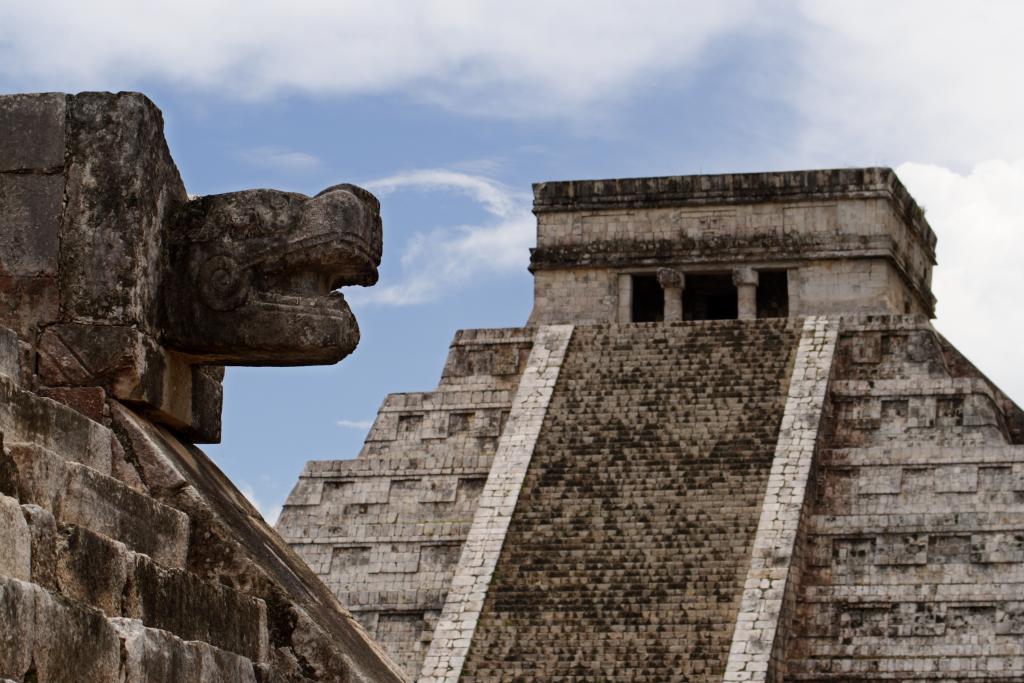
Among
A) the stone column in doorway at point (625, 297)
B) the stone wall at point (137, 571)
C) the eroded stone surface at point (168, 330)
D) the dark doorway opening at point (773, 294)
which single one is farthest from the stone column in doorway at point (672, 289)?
the eroded stone surface at point (168, 330)

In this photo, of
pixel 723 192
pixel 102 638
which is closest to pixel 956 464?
pixel 723 192

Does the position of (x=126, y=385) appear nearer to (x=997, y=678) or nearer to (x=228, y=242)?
(x=228, y=242)

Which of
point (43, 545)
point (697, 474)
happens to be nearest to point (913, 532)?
point (697, 474)

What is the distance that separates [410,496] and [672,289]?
4.49 metres

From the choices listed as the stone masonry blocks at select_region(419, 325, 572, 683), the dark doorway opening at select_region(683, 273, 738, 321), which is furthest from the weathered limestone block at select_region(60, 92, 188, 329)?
the dark doorway opening at select_region(683, 273, 738, 321)

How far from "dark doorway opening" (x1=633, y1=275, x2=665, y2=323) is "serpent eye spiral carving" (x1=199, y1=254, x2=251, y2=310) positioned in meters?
21.9

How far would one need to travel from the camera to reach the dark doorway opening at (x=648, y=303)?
93.6ft

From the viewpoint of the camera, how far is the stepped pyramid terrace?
2170cm

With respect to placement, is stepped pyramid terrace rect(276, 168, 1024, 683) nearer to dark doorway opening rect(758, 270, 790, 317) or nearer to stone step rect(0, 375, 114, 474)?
dark doorway opening rect(758, 270, 790, 317)

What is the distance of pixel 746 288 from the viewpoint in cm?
2738

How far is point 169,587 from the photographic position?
5480 millimetres

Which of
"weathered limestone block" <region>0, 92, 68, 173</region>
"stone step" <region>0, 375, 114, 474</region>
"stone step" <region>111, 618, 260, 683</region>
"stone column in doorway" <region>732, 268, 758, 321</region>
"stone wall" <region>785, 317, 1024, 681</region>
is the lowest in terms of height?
"stone step" <region>111, 618, 260, 683</region>

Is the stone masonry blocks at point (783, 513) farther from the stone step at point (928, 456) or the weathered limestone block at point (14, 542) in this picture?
the weathered limestone block at point (14, 542)

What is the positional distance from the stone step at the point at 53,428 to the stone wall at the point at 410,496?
16.9 metres
